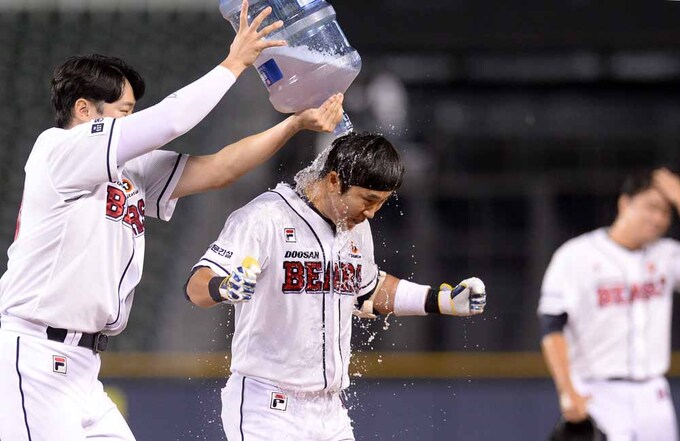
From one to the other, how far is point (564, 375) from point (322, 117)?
2778 millimetres

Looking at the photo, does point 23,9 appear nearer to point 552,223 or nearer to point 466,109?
point 466,109

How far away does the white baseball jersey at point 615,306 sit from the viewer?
540 centimetres

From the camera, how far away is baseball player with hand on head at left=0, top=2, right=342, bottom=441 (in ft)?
9.71

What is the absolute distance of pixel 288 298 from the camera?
11.0ft

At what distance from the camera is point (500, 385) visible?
6.64 m

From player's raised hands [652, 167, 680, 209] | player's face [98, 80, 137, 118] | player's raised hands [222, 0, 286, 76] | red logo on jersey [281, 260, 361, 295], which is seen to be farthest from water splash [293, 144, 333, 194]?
player's raised hands [652, 167, 680, 209]

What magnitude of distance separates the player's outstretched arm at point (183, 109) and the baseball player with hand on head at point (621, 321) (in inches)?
115

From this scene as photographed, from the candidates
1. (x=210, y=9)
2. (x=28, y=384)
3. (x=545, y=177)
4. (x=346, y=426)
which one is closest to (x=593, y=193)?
(x=545, y=177)

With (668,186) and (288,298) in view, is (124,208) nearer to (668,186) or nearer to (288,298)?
(288,298)

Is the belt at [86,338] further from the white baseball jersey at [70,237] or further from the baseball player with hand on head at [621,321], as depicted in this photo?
the baseball player with hand on head at [621,321]

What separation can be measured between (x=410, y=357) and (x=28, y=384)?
4.18m

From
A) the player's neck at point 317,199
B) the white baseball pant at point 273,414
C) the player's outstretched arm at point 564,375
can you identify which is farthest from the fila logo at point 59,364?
the player's outstretched arm at point 564,375

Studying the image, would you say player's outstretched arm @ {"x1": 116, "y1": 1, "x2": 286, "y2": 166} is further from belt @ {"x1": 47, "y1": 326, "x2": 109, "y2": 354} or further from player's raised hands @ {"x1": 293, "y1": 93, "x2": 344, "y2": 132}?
belt @ {"x1": 47, "y1": 326, "x2": 109, "y2": 354}

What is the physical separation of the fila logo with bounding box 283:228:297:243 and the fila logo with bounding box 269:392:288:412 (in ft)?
1.63
